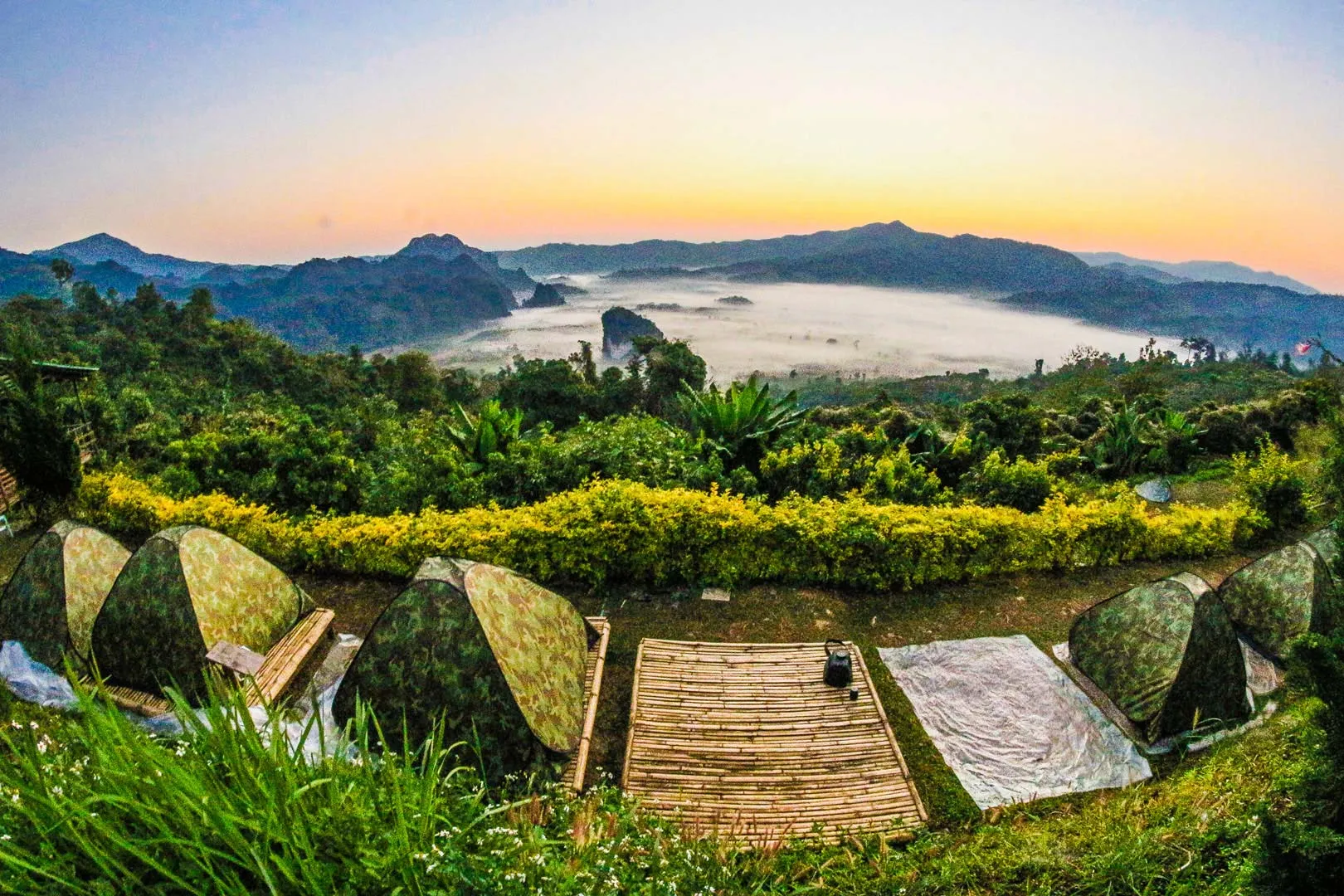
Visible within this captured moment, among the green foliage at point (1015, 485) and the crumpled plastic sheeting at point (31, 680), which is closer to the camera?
the crumpled plastic sheeting at point (31, 680)

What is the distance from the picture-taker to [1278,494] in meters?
7.76

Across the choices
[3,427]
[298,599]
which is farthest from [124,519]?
[298,599]

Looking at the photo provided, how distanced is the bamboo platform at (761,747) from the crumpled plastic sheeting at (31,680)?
13.2 feet

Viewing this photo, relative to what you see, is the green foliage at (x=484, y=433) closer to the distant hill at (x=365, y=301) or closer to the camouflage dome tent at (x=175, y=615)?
the camouflage dome tent at (x=175, y=615)

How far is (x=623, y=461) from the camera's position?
759cm

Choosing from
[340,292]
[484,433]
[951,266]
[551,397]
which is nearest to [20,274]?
[340,292]

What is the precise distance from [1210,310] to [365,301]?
16033cm

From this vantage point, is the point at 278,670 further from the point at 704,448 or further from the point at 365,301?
the point at 365,301

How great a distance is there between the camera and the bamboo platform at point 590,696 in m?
4.12

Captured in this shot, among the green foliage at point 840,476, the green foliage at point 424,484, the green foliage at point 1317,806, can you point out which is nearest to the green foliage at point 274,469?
the green foliage at point 424,484

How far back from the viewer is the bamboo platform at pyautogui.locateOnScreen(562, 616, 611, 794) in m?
4.12

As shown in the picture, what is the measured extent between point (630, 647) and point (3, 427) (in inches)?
301

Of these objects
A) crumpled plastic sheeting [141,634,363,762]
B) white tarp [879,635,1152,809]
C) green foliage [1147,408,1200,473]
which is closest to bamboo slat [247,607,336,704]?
crumpled plastic sheeting [141,634,363,762]

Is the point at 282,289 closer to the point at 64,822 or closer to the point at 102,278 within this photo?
the point at 102,278
